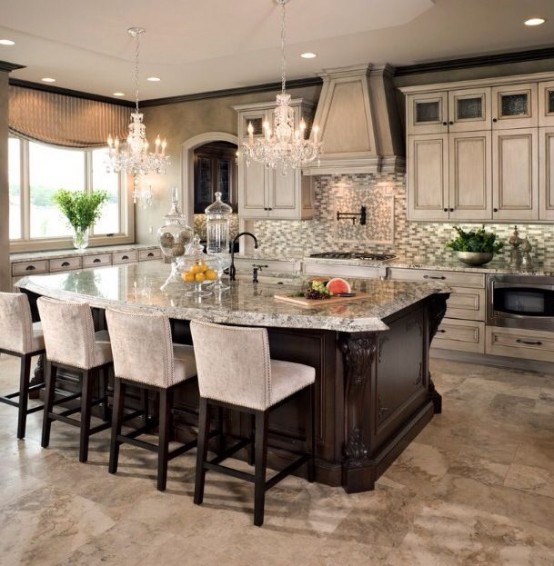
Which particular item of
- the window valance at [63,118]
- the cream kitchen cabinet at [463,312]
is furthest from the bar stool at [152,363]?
the window valance at [63,118]

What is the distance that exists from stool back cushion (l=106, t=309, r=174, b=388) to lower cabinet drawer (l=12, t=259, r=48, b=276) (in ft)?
12.1

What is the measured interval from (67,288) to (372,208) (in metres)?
3.82

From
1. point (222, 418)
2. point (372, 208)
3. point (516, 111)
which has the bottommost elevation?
point (222, 418)

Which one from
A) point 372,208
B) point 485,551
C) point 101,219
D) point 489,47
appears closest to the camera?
point 485,551

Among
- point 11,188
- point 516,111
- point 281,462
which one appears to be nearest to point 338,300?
point 281,462

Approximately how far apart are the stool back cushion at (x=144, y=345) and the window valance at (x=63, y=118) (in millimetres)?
4682

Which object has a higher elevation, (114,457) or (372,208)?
(372,208)

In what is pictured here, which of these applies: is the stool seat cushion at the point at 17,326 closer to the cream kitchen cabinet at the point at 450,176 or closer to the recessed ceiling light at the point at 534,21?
the cream kitchen cabinet at the point at 450,176

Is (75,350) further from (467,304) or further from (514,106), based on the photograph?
(514,106)

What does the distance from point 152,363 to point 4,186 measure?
3.81 metres

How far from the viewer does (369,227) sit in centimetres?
698

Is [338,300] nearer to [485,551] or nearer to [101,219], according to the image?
[485,551]

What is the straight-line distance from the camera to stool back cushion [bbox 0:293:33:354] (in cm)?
395

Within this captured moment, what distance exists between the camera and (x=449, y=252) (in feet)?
21.6
